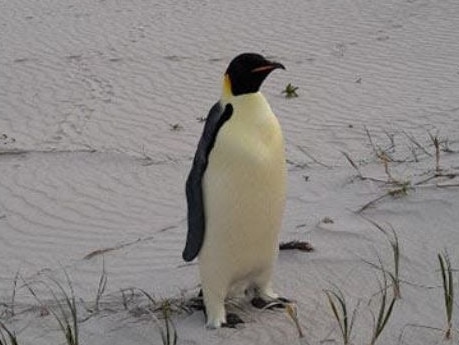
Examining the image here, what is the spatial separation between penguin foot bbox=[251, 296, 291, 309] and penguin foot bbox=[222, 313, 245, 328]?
114mm

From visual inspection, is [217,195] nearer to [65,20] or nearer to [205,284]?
[205,284]

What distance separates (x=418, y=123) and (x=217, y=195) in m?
4.73

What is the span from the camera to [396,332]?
10.4 ft

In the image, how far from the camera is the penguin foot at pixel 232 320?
327 centimetres

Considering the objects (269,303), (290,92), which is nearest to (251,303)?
(269,303)

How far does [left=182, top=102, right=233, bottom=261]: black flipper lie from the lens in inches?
122

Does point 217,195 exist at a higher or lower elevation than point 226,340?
higher

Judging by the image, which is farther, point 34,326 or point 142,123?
point 142,123

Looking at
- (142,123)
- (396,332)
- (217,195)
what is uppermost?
(217,195)

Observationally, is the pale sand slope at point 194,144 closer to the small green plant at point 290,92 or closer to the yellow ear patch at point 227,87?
the small green plant at point 290,92

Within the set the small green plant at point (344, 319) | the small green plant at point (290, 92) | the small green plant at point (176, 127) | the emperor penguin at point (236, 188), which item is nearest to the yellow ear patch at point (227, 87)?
the emperor penguin at point (236, 188)

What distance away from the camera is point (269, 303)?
3.38m

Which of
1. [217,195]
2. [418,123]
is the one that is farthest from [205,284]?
[418,123]

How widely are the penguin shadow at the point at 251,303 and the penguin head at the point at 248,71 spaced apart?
0.92 meters
